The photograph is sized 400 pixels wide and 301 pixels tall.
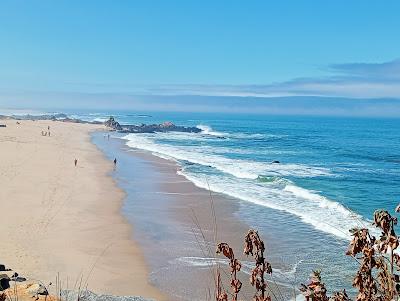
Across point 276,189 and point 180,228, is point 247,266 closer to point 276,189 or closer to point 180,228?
point 180,228

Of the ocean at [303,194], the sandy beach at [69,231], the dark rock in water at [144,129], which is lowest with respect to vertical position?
the sandy beach at [69,231]

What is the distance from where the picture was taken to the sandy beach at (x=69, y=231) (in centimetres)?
1232

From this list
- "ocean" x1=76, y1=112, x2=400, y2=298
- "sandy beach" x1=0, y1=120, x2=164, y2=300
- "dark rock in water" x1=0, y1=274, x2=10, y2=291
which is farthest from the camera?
"ocean" x1=76, y1=112, x2=400, y2=298

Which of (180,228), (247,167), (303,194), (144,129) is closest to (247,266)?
(180,228)

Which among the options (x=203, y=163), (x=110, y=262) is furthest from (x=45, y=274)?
(x=203, y=163)

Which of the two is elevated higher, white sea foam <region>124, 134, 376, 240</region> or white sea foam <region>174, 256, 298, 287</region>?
white sea foam <region>124, 134, 376, 240</region>

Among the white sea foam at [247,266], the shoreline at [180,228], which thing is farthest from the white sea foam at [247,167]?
the white sea foam at [247,266]

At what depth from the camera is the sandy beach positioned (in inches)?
485

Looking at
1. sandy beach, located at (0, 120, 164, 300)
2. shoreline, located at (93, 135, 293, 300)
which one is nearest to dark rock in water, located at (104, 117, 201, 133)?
shoreline, located at (93, 135, 293, 300)

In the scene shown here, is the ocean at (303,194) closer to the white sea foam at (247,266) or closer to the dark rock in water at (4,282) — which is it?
the white sea foam at (247,266)

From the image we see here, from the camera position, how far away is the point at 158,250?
48.6ft

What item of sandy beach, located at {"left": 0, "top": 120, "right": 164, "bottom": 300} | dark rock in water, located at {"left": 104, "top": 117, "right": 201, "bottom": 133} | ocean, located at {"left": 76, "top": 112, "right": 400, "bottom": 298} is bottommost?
sandy beach, located at {"left": 0, "top": 120, "right": 164, "bottom": 300}

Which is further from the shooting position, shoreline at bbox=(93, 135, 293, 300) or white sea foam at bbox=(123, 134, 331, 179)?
white sea foam at bbox=(123, 134, 331, 179)

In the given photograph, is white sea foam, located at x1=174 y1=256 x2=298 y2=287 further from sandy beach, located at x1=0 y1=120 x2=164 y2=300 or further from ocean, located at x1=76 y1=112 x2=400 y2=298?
sandy beach, located at x1=0 y1=120 x2=164 y2=300
